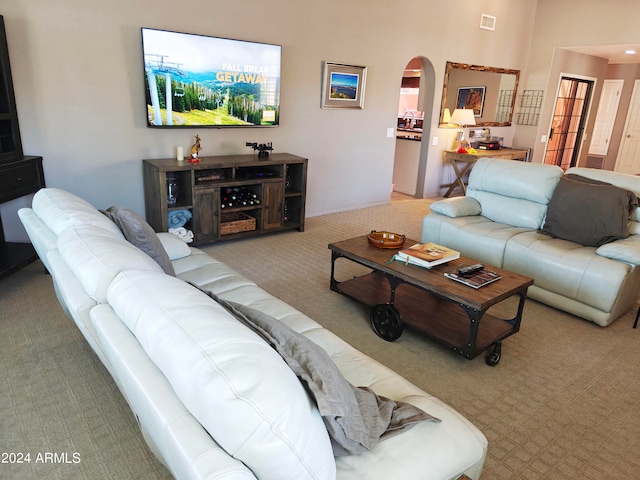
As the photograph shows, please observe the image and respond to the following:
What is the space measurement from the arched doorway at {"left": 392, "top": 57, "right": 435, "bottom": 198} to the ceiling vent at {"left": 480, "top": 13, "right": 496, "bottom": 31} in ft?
3.31

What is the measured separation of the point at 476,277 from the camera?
261 cm

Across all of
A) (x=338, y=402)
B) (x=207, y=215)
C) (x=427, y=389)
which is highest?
(x=338, y=402)

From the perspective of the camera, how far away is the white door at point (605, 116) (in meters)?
9.21

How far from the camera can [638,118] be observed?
9023mm

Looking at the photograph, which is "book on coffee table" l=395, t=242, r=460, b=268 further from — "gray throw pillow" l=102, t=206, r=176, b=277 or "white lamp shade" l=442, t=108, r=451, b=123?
"white lamp shade" l=442, t=108, r=451, b=123

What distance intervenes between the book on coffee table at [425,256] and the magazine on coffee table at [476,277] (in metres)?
0.12

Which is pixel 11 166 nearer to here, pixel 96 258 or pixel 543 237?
pixel 96 258

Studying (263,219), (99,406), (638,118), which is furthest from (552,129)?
(99,406)

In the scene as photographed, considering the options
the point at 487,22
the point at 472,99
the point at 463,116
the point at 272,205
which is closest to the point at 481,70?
the point at 472,99

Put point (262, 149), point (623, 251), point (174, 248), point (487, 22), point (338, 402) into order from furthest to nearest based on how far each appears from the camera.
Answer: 1. point (487, 22)
2. point (262, 149)
3. point (623, 251)
4. point (174, 248)
5. point (338, 402)

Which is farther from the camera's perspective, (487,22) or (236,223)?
(487,22)

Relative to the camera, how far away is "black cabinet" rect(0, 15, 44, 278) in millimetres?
3102

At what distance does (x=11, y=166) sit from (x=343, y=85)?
11.7 feet

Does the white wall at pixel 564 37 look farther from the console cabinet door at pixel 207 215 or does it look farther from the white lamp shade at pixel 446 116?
the console cabinet door at pixel 207 215
